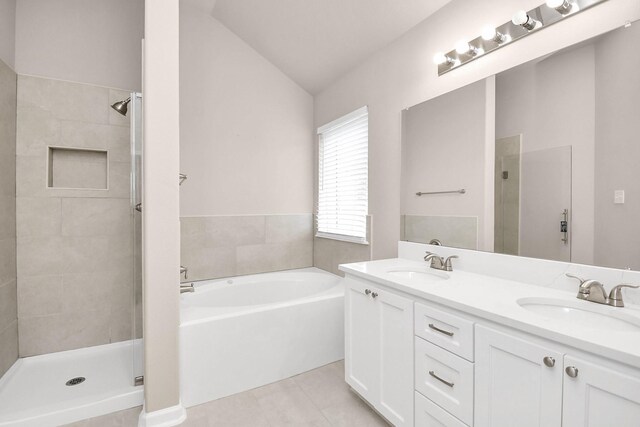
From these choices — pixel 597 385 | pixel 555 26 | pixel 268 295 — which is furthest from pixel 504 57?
pixel 268 295

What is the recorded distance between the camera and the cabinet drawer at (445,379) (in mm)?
1174

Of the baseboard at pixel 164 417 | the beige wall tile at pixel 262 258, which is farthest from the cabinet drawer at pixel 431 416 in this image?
the beige wall tile at pixel 262 258

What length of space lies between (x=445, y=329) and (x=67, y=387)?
236cm

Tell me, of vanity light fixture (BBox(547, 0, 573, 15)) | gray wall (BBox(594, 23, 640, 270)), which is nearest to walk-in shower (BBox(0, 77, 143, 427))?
vanity light fixture (BBox(547, 0, 573, 15))

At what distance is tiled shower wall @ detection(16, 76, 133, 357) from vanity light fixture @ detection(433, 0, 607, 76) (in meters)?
2.54

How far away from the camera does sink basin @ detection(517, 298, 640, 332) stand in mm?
1072

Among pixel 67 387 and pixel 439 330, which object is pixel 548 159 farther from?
pixel 67 387

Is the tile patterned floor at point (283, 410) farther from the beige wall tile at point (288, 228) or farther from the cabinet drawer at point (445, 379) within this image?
the beige wall tile at point (288, 228)

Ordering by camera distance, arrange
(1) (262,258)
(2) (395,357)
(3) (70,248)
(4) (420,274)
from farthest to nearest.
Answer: (1) (262,258) < (3) (70,248) < (4) (420,274) < (2) (395,357)

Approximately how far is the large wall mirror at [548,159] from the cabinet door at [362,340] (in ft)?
2.18

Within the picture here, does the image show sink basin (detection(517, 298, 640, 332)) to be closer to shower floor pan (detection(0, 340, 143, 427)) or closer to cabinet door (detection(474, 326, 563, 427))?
cabinet door (detection(474, 326, 563, 427))

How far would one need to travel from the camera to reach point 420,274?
193cm

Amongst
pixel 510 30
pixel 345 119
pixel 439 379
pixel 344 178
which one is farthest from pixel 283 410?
pixel 510 30

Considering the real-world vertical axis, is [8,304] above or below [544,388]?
below
